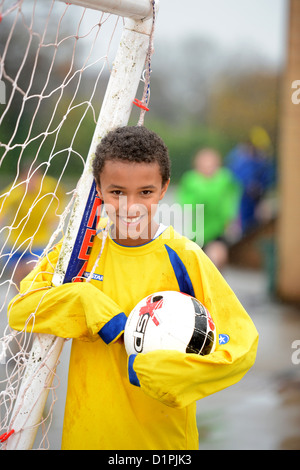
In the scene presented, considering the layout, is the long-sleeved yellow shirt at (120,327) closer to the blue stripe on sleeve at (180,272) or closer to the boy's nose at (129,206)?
the blue stripe on sleeve at (180,272)

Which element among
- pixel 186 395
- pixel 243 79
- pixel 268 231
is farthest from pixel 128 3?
pixel 243 79

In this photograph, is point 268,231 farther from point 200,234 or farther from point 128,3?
point 128,3

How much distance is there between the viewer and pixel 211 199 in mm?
7020

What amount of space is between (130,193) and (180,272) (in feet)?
1.04

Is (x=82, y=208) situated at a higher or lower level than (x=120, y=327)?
higher

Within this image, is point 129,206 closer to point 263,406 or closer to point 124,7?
point 124,7


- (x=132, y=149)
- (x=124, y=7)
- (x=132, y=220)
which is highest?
(x=124, y=7)

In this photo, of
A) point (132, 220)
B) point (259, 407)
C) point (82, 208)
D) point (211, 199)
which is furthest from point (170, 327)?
point (211, 199)

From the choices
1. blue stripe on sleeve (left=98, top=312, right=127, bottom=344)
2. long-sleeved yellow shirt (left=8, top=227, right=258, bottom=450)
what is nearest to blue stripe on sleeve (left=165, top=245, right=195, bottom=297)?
long-sleeved yellow shirt (left=8, top=227, right=258, bottom=450)

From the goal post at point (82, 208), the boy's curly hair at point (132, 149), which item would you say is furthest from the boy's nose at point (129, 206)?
the goal post at point (82, 208)

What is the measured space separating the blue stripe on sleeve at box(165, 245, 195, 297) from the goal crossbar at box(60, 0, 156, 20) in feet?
2.60

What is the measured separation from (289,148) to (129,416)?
19.0 feet

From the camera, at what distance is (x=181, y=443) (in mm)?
2014

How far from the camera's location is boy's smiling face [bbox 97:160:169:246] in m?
1.90
